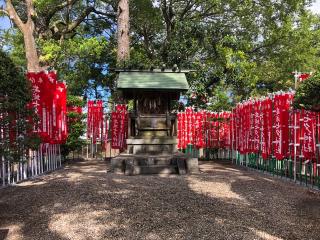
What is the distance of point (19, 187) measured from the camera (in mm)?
9617

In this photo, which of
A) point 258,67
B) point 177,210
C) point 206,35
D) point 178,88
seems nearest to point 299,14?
point 258,67

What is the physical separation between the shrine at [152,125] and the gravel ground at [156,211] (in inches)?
112

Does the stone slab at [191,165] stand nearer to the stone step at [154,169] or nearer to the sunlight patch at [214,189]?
the stone step at [154,169]

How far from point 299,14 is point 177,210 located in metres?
23.9

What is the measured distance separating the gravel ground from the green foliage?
7.25 feet

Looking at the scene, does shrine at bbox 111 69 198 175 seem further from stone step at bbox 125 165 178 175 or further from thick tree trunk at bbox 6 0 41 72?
thick tree trunk at bbox 6 0 41 72

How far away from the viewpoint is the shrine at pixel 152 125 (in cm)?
1309

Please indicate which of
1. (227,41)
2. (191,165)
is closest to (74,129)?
(191,165)

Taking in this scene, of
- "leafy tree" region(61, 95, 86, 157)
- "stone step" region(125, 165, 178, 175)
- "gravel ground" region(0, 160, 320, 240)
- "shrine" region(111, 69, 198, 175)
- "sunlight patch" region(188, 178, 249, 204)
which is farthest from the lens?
"leafy tree" region(61, 95, 86, 157)

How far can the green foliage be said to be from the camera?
26.1ft

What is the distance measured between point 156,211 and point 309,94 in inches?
172

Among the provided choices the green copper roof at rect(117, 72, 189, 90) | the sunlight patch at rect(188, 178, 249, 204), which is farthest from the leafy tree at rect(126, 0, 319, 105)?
the sunlight patch at rect(188, 178, 249, 204)

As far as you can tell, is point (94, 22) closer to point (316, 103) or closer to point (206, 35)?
point (206, 35)

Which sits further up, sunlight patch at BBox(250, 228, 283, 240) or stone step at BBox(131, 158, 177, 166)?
stone step at BBox(131, 158, 177, 166)
